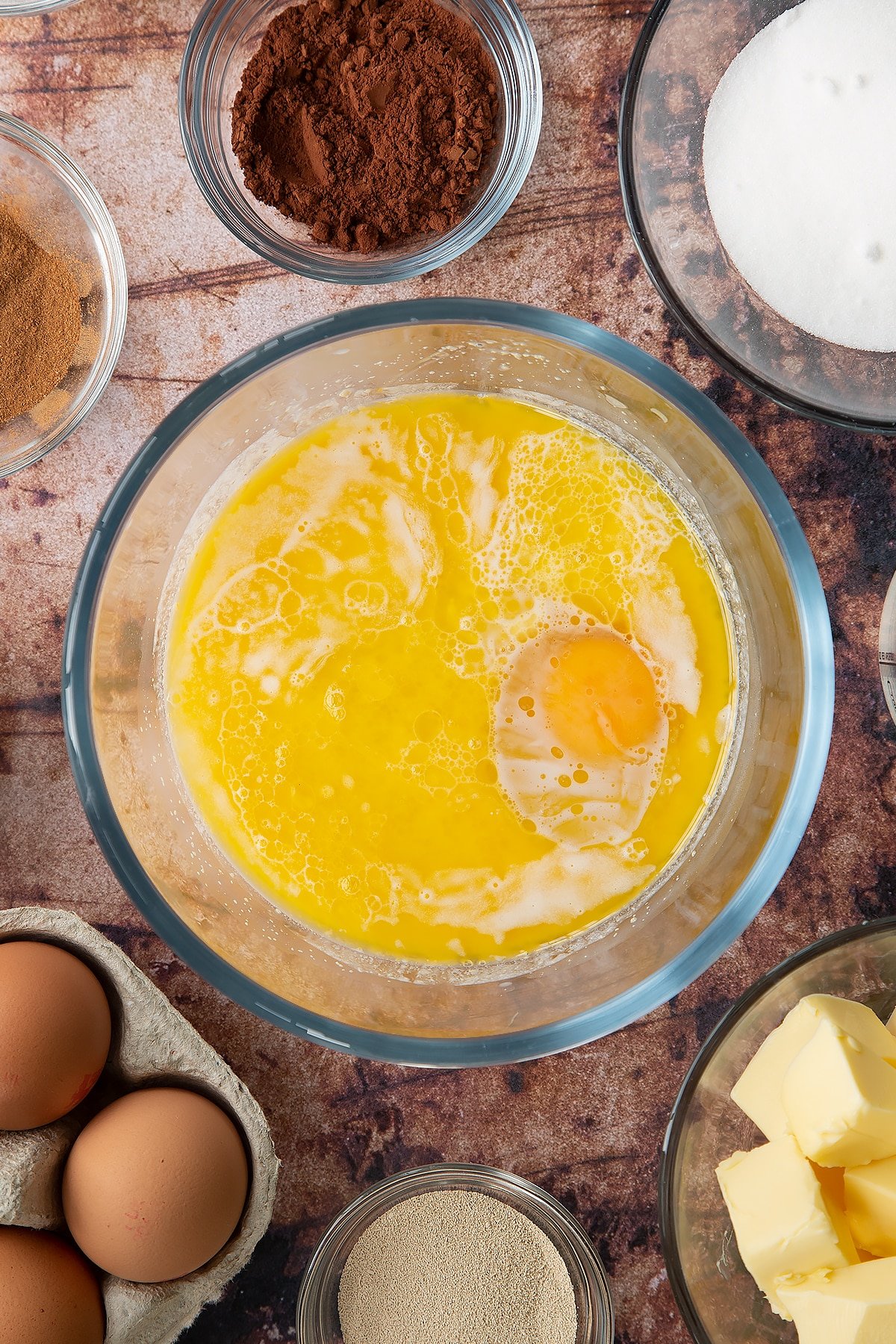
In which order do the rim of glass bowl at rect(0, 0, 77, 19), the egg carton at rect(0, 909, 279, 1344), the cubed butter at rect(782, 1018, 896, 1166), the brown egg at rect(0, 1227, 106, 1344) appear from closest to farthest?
the cubed butter at rect(782, 1018, 896, 1166)
the brown egg at rect(0, 1227, 106, 1344)
the egg carton at rect(0, 909, 279, 1344)
the rim of glass bowl at rect(0, 0, 77, 19)

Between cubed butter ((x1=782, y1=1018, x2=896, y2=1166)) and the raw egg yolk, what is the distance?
50 cm

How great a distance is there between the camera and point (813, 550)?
1675 mm

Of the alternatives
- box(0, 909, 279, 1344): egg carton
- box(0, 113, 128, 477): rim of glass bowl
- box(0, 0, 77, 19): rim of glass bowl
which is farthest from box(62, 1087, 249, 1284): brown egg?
box(0, 0, 77, 19): rim of glass bowl

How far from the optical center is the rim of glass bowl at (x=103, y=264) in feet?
5.55

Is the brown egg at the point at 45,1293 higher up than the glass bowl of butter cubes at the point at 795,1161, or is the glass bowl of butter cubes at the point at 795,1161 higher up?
the glass bowl of butter cubes at the point at 795,1161

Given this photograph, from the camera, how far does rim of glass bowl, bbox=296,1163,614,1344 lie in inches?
64.1

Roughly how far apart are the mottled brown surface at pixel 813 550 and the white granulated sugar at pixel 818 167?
17 centimetres

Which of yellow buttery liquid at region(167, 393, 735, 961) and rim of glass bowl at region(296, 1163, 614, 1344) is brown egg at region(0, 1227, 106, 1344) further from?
yellow buttery liquid at region(167, 393, 735, 961)

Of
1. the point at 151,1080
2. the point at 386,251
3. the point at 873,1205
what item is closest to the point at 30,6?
the point at 386,251

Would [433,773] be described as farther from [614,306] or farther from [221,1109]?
[614,306]

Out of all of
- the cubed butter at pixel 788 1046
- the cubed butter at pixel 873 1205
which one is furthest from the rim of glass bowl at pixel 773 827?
the cubed butter at pixel 873 1205

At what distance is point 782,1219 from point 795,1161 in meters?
0.08

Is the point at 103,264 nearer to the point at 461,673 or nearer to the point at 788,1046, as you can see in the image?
the point at 461,673

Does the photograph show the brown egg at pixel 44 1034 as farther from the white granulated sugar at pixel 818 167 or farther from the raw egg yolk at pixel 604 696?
the white granulated sugar at pixel 818 167
